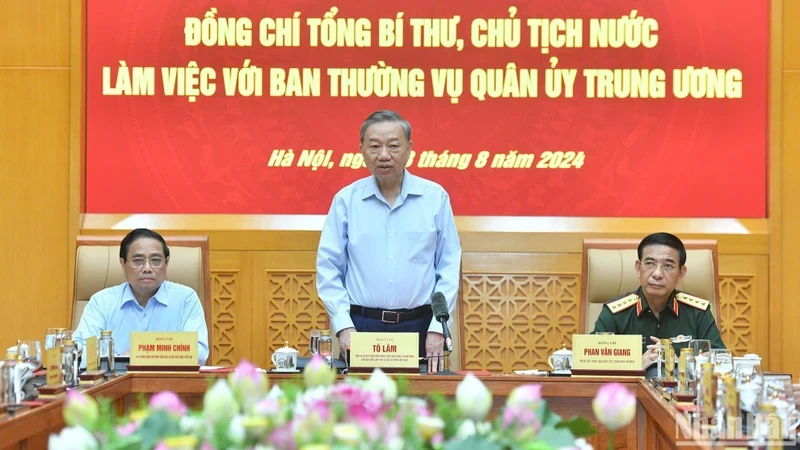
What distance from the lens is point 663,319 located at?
11.3ft

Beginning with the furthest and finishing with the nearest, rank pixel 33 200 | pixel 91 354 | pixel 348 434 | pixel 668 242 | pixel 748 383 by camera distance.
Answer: pixel 33 200, pixel 668 242, pixel 91 354, pixel 748 383, pixel 348 434

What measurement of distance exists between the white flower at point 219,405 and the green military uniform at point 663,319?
7.81 ft

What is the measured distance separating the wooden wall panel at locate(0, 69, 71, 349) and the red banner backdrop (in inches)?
6.2

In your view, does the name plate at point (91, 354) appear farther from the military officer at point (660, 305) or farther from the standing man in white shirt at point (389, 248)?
the military officer at point (660, 305)

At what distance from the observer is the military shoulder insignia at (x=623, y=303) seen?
3424 millimetres

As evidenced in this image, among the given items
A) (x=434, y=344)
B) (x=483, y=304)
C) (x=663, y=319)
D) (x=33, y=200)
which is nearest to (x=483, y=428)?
(x=434, y=344)

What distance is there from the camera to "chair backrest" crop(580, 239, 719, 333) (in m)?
3.62

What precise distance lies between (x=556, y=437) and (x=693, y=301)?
7.20 feet

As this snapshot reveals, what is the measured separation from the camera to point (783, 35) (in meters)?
4.59

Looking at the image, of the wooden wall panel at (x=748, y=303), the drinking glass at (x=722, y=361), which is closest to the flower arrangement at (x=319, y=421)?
the drinking glass at (x=722, y=361)

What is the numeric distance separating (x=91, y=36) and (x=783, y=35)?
126 inches

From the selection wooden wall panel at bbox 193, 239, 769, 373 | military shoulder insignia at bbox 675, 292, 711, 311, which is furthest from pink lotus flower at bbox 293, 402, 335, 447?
wooden wall panel at bbox 193, 239, 769, 373
